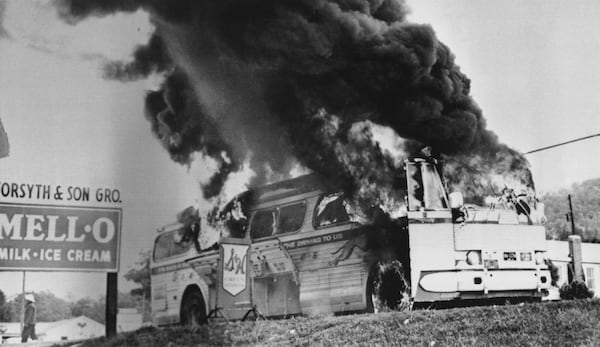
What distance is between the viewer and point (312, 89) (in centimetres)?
664

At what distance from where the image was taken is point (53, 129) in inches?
243

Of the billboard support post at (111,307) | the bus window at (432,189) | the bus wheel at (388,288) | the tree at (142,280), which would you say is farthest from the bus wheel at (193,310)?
the bus window at (432,189)

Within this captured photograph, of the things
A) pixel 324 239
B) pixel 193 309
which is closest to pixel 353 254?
pixel 324 239

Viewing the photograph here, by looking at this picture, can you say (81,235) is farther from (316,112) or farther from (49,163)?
(316,112)

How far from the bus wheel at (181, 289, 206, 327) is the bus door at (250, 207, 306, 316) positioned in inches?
15.6

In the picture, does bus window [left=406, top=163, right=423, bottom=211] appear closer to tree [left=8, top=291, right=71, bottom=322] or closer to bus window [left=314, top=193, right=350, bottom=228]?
bus window [left=314, top=193, right=350, bottom=228]

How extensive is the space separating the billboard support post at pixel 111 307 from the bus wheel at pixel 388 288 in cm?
179

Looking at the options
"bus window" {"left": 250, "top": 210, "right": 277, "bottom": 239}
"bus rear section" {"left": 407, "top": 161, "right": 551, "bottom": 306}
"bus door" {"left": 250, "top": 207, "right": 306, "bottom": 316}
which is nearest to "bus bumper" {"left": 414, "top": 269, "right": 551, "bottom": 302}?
"bus rear section" {"left": 407, "top": 161, "right": 551, "bottom": 306}

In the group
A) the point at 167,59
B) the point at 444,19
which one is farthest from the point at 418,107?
the point at 167,59

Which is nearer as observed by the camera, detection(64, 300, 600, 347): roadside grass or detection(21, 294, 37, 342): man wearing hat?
detection(64, 300, 600, 347): roadside grass

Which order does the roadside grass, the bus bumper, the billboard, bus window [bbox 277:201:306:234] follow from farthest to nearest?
bus window [bbox 277:201:306:234] < the bus bumper < the billboard < the roadside grass

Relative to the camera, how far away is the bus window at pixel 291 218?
634cm

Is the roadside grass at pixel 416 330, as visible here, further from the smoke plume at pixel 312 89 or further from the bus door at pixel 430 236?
the smoke plume at pixel 312 89

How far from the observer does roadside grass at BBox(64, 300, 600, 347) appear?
557cm
